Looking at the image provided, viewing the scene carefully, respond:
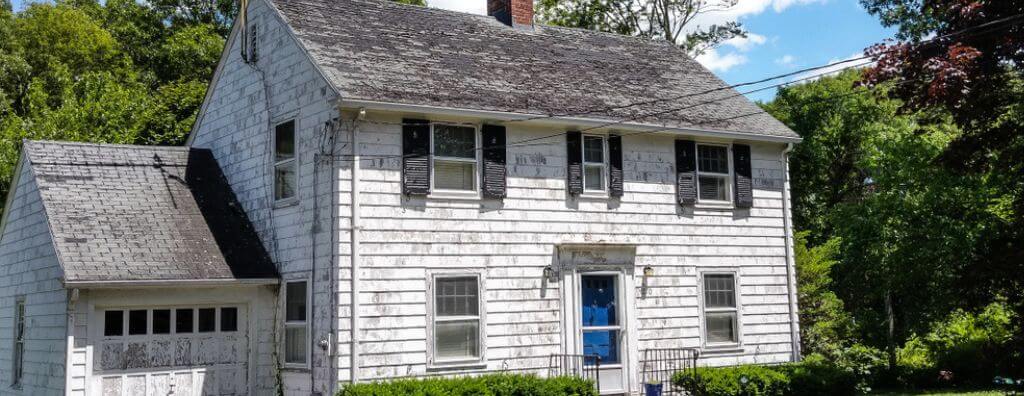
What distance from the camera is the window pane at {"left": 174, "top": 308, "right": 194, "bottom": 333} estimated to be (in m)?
15.2

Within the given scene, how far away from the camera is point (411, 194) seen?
49.2ft

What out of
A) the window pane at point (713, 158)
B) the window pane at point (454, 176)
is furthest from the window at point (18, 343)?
the window pane at point (713, 158)

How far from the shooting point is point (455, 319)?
15.1 meters

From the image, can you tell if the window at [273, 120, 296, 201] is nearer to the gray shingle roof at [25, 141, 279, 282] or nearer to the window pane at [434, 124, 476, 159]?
the gray shingle roof at [25, 141, 279, 282]

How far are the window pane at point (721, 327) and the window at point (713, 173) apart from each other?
214 centimetres

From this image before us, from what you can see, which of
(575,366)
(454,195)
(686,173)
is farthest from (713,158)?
(454,195)

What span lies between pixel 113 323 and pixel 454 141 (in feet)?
19.1

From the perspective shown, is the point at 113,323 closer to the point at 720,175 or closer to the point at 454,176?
the point at 454,176

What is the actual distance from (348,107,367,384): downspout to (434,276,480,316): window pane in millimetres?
1405

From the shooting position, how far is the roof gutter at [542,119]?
571 inches

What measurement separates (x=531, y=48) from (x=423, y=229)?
18.9 ft

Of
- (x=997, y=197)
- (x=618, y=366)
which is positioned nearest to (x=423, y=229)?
(x=618, y=366)

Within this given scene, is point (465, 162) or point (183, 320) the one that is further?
point (465, 162)

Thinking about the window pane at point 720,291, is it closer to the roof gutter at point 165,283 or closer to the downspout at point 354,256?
the downspout at point 354,256
